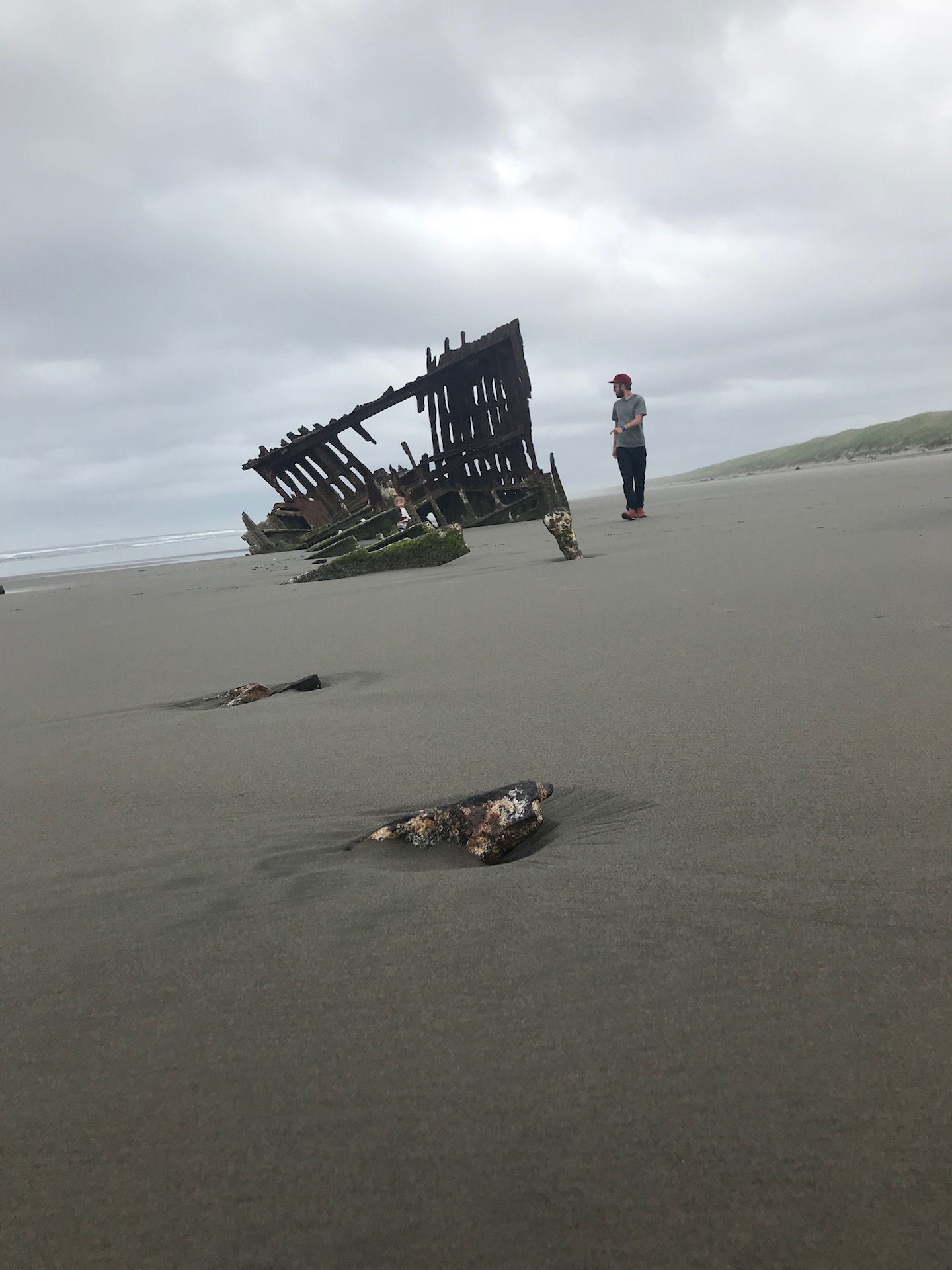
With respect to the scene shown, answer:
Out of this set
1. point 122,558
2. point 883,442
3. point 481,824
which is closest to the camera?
point 481,824

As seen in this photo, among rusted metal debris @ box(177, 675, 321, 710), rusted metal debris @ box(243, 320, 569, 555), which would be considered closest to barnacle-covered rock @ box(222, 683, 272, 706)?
rusted metal debris @ box(177, 675, 321, 710)

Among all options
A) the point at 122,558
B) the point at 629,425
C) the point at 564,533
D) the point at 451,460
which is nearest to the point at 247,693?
the point at 564,533

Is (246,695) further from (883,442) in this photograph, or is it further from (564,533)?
(883,442)

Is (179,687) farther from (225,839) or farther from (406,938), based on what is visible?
(406,938)

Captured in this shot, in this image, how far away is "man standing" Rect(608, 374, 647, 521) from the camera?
10.3 meters

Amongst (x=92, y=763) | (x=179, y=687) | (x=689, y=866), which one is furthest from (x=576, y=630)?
(x=689, y=866)

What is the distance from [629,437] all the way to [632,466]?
353mm

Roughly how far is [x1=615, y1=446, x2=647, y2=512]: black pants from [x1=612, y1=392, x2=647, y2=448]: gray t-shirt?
0.06 m

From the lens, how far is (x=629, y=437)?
34.4 feet

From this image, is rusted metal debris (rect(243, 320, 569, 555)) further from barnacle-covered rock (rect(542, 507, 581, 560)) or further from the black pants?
barnacle-covered rock (rect(542, 507, 581, 560))

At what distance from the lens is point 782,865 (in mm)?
1208

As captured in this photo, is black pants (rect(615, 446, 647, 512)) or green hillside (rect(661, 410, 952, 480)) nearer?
black pants (rect(615, 446, 647, 512))

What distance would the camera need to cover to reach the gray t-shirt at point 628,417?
33.9 ft

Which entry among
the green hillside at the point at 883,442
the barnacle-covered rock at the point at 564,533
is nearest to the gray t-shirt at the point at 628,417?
the barnacle-covered rock at the point at 564,533
